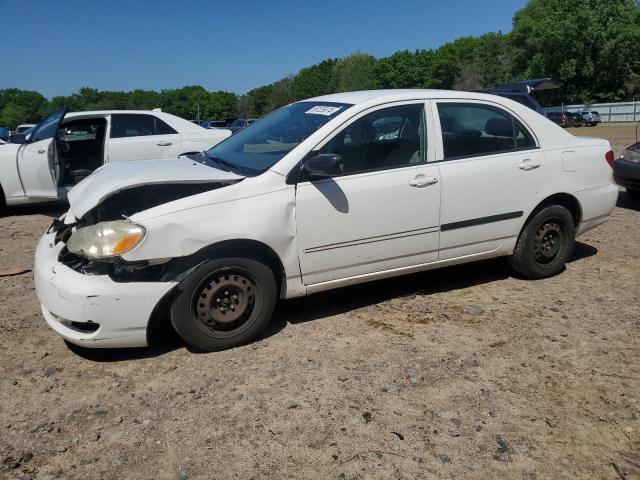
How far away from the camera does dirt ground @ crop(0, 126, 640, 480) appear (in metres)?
2.48

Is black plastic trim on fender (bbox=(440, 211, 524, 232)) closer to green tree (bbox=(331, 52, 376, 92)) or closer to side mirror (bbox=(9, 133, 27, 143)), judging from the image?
side mirror (bbox=(9, 133, 27, 143))

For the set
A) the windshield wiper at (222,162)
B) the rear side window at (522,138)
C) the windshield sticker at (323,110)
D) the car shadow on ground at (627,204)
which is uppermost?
the windshield sticker at (323,110)

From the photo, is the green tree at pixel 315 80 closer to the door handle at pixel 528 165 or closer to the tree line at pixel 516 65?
the tree line at pixel 516 65

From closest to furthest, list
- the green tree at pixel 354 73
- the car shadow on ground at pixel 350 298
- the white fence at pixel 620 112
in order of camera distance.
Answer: the car shadow on ground at pixel 350 298 → the white fence at pixel 620 112 → the green tree at pixel 354 73

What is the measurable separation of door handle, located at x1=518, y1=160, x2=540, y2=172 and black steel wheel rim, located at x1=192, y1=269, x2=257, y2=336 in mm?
2425

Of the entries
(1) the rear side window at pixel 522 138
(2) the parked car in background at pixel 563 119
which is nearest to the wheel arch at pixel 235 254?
(1) the rear side window at pixel 522 138

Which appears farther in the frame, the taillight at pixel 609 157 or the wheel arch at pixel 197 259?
the taillight at pixel 609 157

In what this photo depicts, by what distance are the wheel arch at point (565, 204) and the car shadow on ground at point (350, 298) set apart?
27.9 inches

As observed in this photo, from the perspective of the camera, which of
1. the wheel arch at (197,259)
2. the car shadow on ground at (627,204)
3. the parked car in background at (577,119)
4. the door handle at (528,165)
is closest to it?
the wheel arch at (197,259)

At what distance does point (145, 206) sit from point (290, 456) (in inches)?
69.4

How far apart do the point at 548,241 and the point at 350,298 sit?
184 centimetres

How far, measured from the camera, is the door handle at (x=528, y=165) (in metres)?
4.41

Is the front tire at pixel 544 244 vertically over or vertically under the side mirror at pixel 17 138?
under

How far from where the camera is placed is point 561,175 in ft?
15.2
